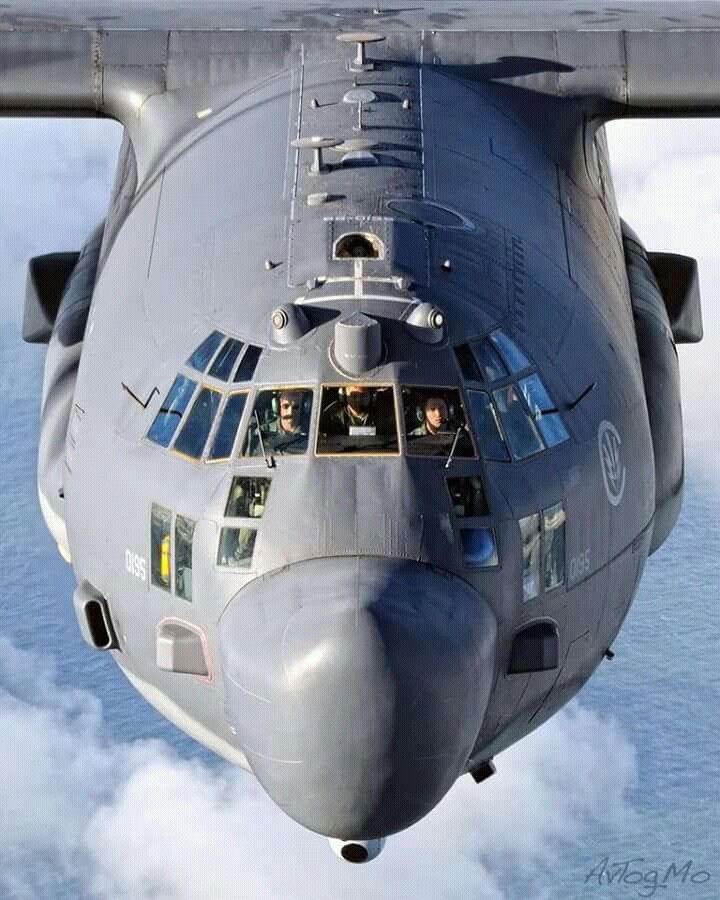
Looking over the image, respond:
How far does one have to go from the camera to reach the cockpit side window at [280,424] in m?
23.5

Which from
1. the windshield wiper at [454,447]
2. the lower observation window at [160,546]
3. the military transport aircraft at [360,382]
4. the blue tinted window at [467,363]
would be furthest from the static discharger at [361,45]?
the lower observation window at [160,546]

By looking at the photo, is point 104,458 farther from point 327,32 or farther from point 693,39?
point 693,39

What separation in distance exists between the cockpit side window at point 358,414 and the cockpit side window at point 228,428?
0.93 m

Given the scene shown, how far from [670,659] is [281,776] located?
22.9 meters

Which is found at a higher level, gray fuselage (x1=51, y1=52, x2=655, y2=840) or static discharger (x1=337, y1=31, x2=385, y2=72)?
static discharger (x1=337, y1=31, x2=385, y2=72)

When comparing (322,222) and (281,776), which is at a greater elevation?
(322,222)

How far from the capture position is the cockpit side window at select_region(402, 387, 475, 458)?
23.5m

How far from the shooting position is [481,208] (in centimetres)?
2772

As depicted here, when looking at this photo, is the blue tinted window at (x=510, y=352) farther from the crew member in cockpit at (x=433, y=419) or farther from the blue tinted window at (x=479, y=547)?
the blue tinted window at (x=479, y=547)

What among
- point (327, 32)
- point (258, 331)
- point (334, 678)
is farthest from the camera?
point (327, 32)

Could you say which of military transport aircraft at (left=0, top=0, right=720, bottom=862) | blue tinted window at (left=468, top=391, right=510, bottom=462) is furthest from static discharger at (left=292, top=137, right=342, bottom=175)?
blue tinted window at (left=468, top=391, right=510, bottom=462)

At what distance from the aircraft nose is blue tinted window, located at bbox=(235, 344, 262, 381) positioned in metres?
2.34

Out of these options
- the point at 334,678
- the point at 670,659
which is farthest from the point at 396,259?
the point at 670,659

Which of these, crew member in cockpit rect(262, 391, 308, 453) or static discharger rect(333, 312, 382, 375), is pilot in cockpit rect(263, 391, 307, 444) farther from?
static discharger rect(333, 312, 382, 375)
